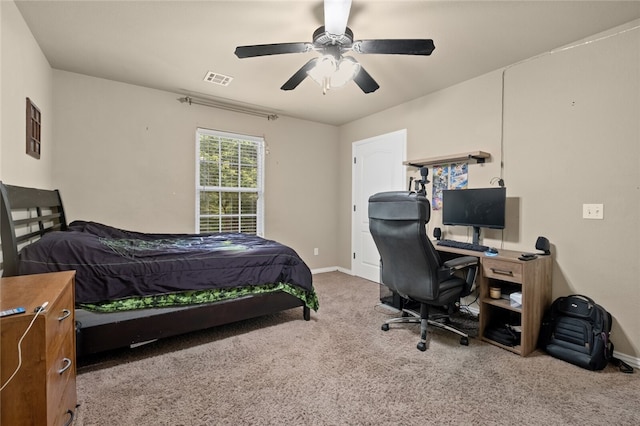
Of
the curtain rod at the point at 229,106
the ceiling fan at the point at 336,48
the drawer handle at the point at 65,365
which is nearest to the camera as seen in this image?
the drawer handle at the point at 65,365

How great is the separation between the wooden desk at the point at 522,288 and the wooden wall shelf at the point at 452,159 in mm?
999

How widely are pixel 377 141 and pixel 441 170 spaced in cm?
118

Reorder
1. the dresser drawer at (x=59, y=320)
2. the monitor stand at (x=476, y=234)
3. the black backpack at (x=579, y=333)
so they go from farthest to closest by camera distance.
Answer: the monitor stand at (x=476, y=234)
the black backpack at (x=579, y=333)
the dresser drawer at (x=59, y=320)

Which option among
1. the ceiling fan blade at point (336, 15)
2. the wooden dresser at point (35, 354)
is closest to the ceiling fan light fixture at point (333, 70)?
the ceiling fan blade at point (336, 15)

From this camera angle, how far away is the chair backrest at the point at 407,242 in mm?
2189

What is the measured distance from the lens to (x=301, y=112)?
14.5 ft

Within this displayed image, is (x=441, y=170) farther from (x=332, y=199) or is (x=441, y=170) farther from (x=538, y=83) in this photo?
(x=332, y=199)

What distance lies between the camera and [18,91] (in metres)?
2.19

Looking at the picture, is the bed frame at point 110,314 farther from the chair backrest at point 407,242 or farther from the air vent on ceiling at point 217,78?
the air vent on ceiling at point 217,78

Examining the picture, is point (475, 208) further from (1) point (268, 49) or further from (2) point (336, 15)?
(1) point (268, 49)

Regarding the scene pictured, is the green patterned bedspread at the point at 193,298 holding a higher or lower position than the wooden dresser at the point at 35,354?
lower

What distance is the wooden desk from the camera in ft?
7.45

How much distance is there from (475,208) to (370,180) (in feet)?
5.90

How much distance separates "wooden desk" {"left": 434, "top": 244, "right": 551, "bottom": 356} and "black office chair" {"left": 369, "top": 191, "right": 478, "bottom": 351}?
0.47ft
